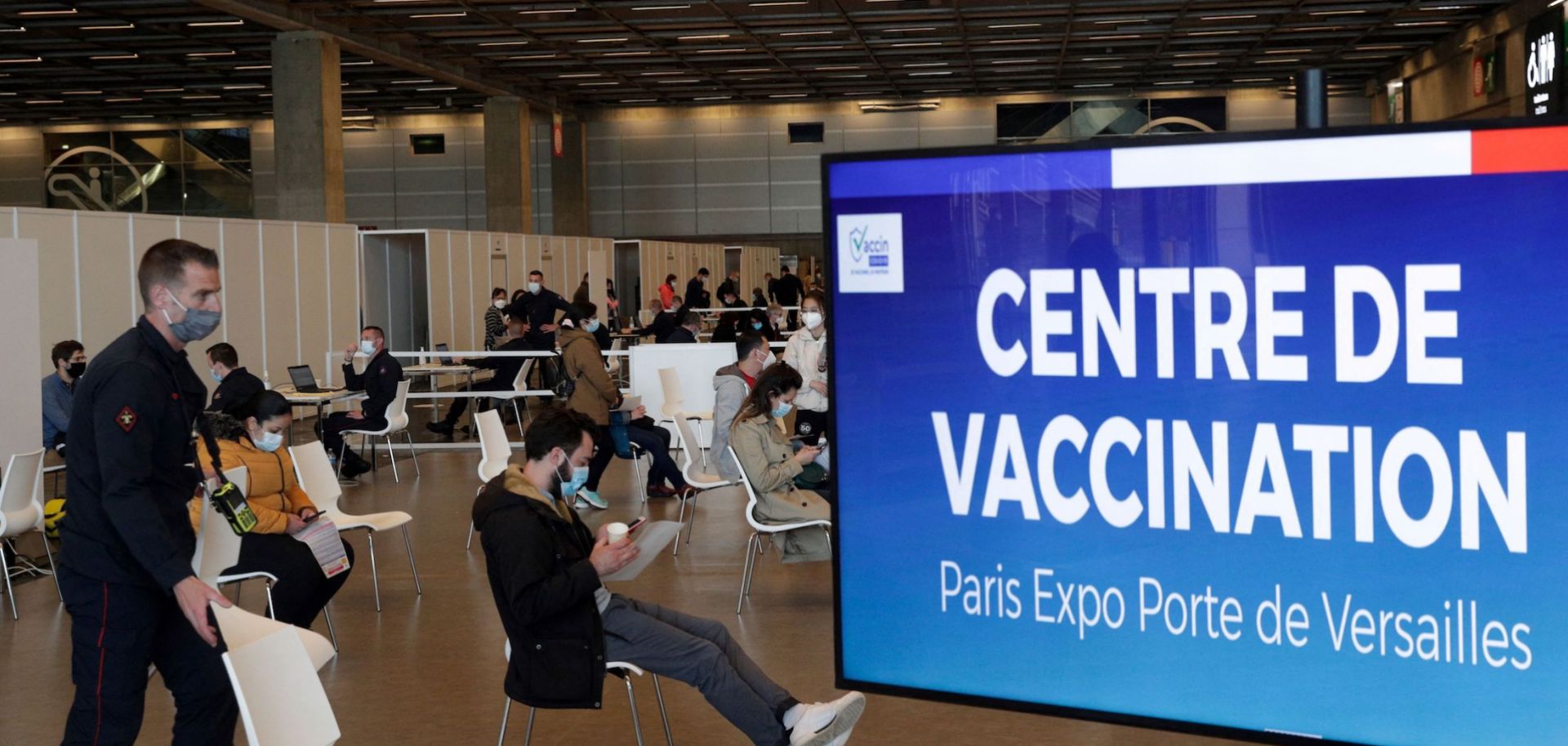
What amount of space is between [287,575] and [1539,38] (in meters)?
8.68

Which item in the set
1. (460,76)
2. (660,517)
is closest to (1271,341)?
(660,517)

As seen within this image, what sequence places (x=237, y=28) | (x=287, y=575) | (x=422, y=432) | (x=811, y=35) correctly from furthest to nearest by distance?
(x=811, y=35), (x=237, y=28), (x=422, y=432), (x=287, y=575)

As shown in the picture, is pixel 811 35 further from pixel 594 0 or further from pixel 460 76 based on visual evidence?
pixel 460 76

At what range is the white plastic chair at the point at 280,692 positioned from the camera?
8.71 feet

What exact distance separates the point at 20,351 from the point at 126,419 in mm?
5856

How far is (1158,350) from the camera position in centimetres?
210

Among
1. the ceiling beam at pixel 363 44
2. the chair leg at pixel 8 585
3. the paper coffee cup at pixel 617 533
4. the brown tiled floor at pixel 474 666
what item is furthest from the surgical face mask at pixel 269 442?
the ceiling beam at pixel 363 44

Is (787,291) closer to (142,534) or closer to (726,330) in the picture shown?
(726,330)

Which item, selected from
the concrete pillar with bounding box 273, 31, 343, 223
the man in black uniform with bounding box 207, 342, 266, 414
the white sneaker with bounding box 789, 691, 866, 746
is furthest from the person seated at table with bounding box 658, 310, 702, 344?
the white sneaker with bounding box 789, 691, 866, 746

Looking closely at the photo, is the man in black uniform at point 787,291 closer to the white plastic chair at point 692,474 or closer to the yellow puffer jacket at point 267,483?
the white plastic chair at point 692,474

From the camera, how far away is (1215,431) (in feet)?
→ 6.77

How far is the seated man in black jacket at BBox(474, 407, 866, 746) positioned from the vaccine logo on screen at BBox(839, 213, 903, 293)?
5.36 feet

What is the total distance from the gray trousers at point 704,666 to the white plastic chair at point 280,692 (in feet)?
3.62

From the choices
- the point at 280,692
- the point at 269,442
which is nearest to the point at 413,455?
the point at 269,442
